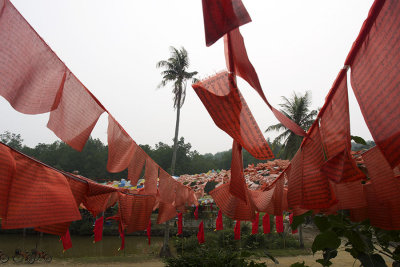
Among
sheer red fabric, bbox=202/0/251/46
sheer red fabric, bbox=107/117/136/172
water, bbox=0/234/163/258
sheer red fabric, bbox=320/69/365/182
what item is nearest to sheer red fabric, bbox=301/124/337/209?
sheer red fabric, bbox=320/69/365/182

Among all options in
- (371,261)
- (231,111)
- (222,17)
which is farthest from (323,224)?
(222,17)

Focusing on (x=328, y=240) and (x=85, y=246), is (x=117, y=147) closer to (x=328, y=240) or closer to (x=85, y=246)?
(x=328, y=240)

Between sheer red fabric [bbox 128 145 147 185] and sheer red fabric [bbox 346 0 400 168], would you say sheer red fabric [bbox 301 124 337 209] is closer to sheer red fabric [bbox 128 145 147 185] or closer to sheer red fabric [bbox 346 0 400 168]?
sheer red fabric [bbox 346 0 400 168]

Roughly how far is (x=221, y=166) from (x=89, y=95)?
132 ft

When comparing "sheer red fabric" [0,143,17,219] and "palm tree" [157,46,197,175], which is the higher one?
"palm tree" [157,46,197,175]

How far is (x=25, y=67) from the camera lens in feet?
4.94

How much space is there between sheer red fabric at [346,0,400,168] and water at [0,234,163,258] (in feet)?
46.3

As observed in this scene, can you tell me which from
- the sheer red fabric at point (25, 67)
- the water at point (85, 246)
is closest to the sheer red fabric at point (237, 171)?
the sheer red fabric at point (25, 67)

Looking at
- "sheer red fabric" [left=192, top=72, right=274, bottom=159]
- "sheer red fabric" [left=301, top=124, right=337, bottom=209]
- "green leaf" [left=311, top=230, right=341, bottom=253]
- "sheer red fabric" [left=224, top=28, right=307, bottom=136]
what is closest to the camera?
"sheer red fabric" [left=224, top=28, right=307, bottom=136]

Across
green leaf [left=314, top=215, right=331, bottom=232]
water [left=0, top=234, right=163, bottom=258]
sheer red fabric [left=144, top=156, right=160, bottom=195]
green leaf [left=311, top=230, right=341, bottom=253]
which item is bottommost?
water [left=0, top=234, right=163, bottom=258]

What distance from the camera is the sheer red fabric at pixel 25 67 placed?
138 centimetres

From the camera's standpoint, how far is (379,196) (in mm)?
1594

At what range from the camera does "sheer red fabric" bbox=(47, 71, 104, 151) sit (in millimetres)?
1837

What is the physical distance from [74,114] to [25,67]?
1.72 ft
